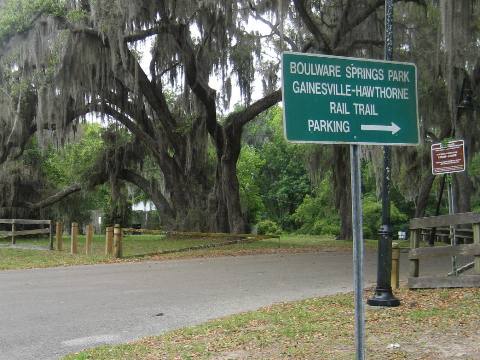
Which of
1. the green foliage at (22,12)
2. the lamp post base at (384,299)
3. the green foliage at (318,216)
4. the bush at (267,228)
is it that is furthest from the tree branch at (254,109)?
the bush at (267,228)

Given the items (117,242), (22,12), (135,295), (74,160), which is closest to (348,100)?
(135,295)

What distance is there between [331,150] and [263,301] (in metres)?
21.1

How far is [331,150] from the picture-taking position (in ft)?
99.2

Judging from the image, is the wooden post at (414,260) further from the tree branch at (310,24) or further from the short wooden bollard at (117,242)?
the tree branch at (310,24)

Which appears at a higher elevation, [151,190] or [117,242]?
[151,190]

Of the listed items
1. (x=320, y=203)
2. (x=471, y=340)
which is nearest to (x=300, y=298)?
(x=471, y=340)

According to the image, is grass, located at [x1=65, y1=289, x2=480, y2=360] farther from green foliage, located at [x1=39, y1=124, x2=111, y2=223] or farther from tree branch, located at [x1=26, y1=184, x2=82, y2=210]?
tree branch, located at [x1=26, y1=184, x2=82, y2=210]

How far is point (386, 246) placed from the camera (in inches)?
358

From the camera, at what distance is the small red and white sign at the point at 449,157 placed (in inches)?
387

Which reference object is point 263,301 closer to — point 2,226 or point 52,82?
point 52,82

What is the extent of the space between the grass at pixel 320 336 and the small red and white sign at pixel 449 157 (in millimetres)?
2327

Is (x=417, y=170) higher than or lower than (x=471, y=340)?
higher

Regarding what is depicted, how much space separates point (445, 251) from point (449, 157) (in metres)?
1.70

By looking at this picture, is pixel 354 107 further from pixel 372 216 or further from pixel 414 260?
pixel 372 216
